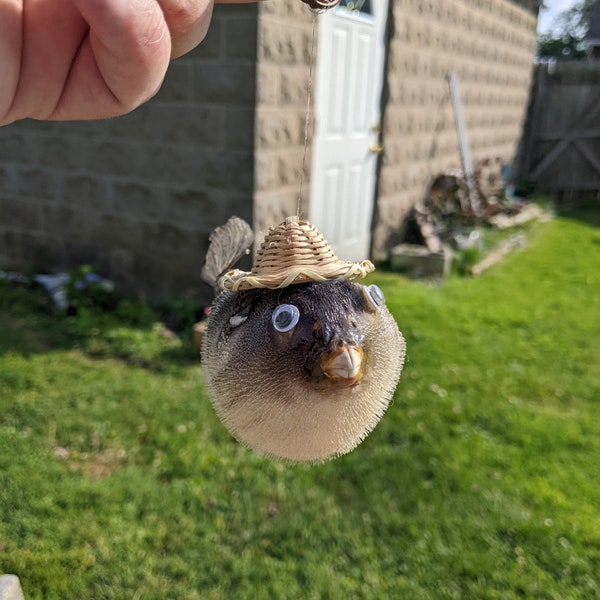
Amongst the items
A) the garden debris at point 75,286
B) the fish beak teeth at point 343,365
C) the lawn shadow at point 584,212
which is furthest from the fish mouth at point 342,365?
the lawn shadow at point 584,212

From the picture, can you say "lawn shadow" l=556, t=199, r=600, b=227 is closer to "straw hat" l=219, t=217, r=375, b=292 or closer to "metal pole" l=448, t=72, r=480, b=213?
"metal pole" l=448, t=72, r=480, b=213

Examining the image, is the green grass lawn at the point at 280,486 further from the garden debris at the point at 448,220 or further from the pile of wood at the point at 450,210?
the pile of wood at the point at 450,210

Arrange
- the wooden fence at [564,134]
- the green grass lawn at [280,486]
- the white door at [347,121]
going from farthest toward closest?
the wooden fence at [564,134]
the white door at [347,121]
the green grass lawn at [280,486]

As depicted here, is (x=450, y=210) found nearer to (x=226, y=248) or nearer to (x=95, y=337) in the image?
(x=95, y=337)

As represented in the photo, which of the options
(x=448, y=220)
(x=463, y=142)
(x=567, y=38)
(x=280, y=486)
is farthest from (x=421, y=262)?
(x=567, y=38)

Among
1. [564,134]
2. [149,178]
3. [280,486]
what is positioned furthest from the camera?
[564,134]

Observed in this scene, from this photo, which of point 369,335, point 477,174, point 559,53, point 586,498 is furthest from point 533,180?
point 559,53

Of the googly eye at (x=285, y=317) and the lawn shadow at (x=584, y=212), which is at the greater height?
the googly eye at (x=285, y=317)

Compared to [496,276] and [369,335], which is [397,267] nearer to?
[496,276]
